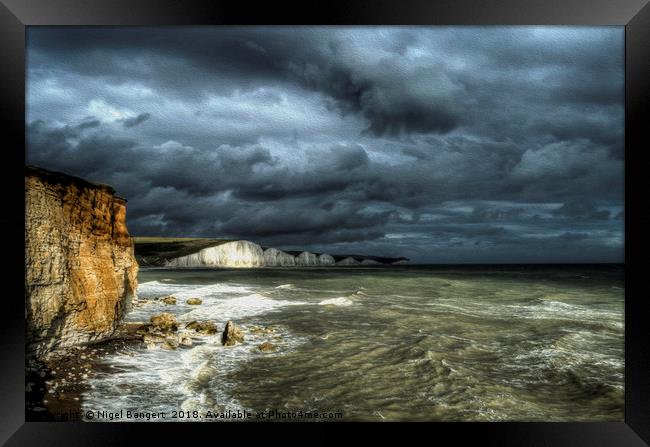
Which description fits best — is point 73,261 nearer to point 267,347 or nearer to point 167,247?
point 267,347

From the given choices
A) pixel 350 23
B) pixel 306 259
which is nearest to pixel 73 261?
pixel 350 23

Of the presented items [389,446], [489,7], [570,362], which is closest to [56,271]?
[389,446]

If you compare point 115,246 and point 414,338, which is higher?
point 115,246

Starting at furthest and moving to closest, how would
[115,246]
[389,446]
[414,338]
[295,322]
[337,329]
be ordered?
[295,322] < [337,329] < [414,338] < [115,246] < [389,446]

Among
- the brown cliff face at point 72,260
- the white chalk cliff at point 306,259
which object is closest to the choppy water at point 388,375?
the brown cliff face at point 72,260

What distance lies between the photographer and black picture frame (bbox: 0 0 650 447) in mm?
3355

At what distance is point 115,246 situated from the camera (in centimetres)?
579

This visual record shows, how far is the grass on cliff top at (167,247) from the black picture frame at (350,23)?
64.6 metres

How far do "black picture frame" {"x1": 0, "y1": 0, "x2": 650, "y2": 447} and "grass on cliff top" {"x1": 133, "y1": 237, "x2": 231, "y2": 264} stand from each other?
212 ft

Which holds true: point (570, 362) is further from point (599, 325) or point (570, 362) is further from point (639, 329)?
point (599, 325)

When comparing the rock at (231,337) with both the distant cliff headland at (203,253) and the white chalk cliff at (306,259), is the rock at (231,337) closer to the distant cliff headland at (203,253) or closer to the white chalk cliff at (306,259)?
the distant cliff headland at (203,253)

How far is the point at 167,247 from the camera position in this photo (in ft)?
223

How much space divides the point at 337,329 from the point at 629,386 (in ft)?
19.8

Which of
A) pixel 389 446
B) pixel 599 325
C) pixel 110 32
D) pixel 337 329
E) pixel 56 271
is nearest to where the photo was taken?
pixel 389 446
